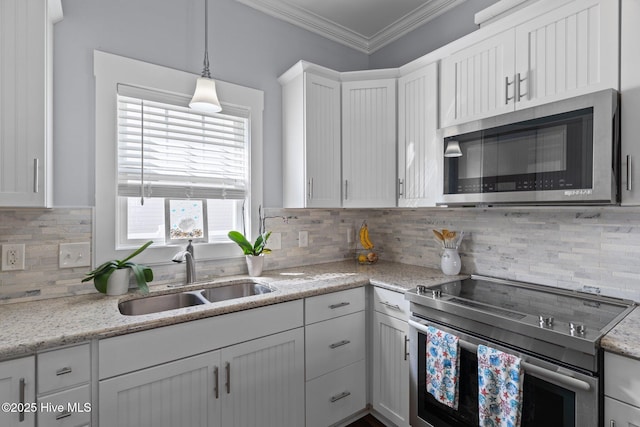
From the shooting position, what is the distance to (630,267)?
4.94 ft

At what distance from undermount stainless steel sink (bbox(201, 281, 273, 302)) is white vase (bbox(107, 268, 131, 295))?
410 millimetres

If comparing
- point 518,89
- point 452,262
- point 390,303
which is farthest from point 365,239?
point 518,89

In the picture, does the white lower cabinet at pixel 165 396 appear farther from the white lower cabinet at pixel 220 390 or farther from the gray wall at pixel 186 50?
the gray wall at pixel 186 50

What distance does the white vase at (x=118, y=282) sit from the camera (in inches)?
65.2

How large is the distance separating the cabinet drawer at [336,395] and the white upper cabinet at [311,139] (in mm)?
1073

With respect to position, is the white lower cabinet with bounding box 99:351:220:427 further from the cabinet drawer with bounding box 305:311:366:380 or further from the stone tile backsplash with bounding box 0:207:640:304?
the stone tile backsplash with bounding box 0:207:640:304

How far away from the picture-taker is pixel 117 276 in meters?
1.66

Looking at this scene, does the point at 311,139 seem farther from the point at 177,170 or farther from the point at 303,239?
the point at 177,170

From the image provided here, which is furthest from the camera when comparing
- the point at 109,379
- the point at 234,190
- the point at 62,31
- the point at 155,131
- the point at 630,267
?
the point at 234,190

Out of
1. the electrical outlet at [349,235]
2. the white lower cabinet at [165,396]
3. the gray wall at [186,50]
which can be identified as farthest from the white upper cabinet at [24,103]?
the electrical outlet at [349,235]

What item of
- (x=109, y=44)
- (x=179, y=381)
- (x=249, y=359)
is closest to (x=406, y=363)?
(x=249, y=359)

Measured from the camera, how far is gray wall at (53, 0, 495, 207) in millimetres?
1656

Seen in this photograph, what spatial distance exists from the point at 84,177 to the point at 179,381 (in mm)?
1171

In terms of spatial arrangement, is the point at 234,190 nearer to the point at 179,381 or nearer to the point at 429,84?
the point at 179,381
